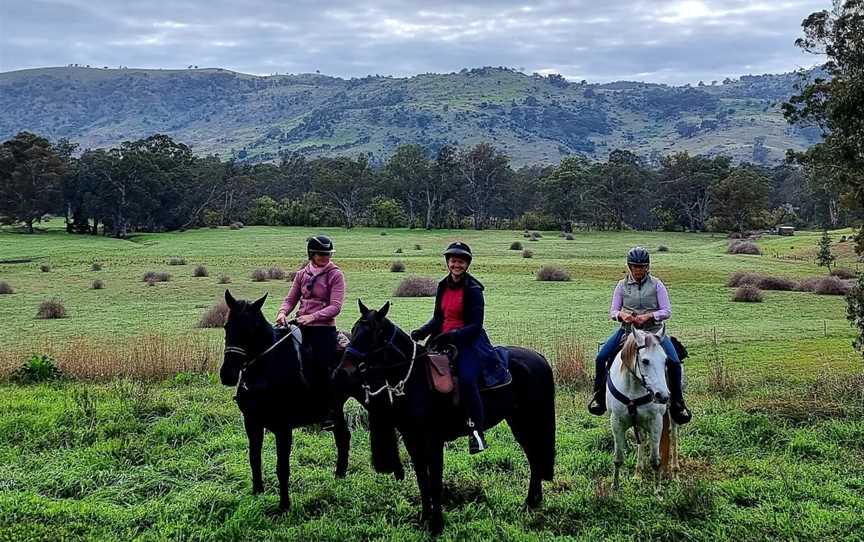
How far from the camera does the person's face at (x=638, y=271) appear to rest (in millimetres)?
7938

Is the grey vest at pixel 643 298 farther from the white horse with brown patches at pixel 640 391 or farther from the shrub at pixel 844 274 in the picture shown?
the shrub at pixel 844 274

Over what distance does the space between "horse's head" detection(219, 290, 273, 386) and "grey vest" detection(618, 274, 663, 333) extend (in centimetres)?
418

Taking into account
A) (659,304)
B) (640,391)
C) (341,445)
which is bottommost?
(341,445)

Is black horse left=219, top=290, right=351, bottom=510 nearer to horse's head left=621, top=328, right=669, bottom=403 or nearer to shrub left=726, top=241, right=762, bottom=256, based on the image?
horse's head left=621, top=328, right=669, bottom=403

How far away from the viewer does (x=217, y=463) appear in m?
8.89

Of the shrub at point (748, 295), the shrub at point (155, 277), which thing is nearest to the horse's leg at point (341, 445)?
the shrub at point (748, 295)

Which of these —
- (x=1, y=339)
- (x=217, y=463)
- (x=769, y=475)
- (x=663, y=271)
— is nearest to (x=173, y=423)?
(x=217, y=463)

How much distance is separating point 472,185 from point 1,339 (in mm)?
82103

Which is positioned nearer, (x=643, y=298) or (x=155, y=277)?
(x=643, y=298)

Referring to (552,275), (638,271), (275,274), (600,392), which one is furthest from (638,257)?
(275,274)

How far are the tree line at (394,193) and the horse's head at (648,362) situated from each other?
78.5 m

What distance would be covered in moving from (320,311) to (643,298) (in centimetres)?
383

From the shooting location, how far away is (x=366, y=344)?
6.55 metres

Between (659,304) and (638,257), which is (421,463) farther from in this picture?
(638,257)
